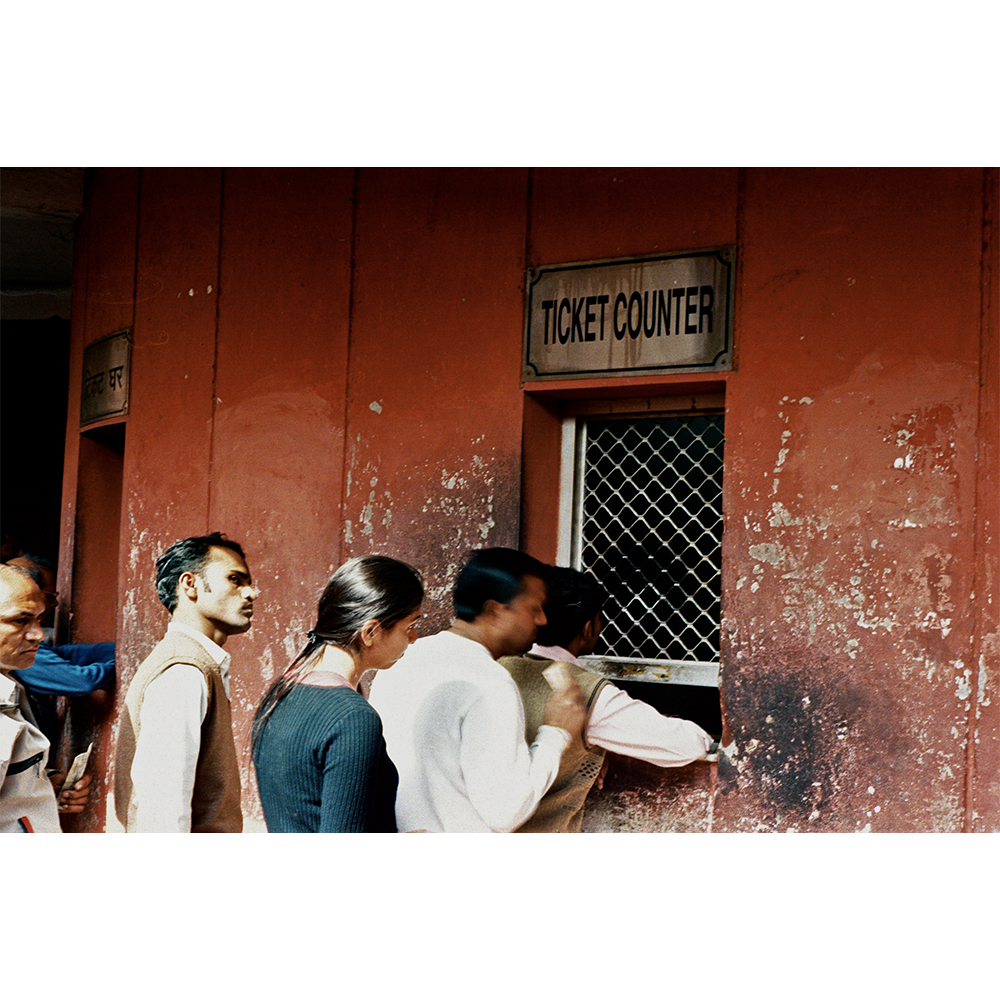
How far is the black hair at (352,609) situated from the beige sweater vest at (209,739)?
0.31 ft

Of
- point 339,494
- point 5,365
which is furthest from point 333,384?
point 5,365

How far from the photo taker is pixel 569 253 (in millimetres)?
3953

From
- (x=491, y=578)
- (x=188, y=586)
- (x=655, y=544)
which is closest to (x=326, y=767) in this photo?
(x=188, y=586)

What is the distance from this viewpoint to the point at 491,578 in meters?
3.69

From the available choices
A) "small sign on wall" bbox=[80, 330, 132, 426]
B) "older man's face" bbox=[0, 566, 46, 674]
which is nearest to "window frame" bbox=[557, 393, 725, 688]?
"older man's face" bbox=[0, 566, 46, 674]

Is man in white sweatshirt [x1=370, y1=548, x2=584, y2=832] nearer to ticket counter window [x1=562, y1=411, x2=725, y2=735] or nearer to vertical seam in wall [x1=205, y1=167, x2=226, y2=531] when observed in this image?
ticket counter window [x1=562, y1=411, x2=725, y2=735]

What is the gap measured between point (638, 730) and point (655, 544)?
2.01 ft

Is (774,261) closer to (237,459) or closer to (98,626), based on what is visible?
(237,459)

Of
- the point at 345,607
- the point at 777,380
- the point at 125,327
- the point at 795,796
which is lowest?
the point at 795,796

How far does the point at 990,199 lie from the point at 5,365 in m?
7.28

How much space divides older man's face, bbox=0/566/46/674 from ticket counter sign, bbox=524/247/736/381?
5.54 feet

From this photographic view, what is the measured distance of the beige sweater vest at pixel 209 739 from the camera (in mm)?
2988

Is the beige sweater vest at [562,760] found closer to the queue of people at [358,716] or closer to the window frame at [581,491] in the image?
the queue of people at [358,716]

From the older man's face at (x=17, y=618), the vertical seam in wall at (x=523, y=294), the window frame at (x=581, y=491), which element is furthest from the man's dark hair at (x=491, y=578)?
the older man's face at (x=17, y=618)
